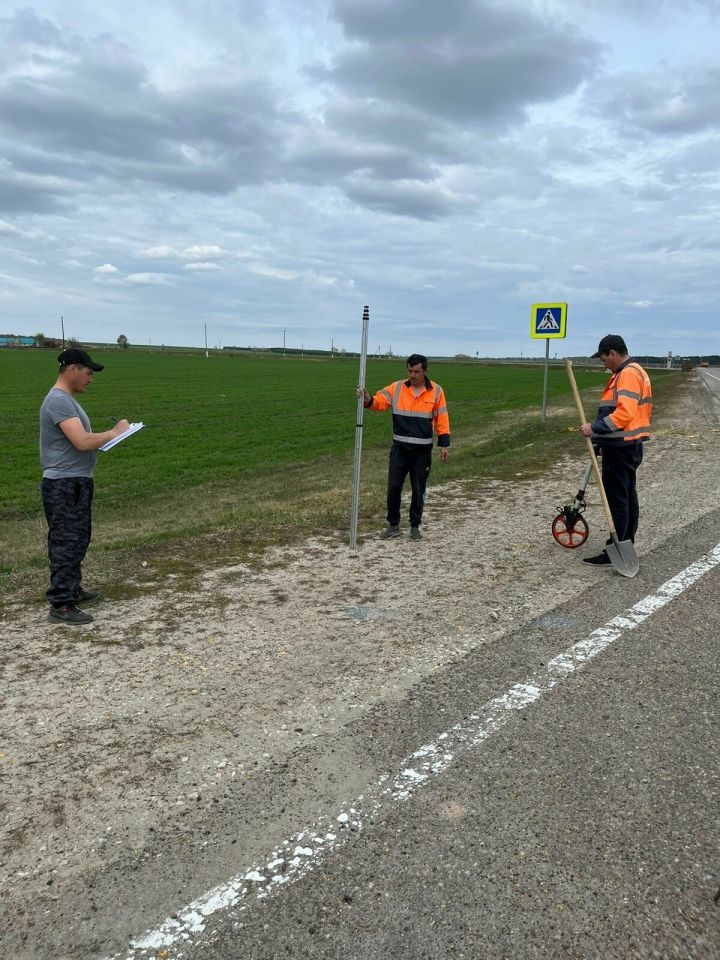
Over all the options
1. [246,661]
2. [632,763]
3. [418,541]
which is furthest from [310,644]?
[418,541]

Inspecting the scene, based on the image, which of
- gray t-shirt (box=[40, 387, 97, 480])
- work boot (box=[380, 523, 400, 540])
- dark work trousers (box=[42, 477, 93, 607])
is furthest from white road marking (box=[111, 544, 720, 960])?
gray t-shirt (box=[40, 387, 97, 480])

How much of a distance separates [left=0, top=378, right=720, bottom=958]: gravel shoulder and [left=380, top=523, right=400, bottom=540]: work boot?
173 millimetres

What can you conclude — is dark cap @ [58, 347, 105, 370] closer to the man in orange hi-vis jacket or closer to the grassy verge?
the grassy verge

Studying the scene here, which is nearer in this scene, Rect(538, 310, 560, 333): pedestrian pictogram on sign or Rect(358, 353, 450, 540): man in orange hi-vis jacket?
Rect(358, 353, 450, 540): man in orange hi-vis jacket

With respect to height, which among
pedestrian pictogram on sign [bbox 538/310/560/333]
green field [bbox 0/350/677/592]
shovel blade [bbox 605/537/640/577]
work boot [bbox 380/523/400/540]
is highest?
pedestrian pictogram on sign [bbox 538/310/560/333]

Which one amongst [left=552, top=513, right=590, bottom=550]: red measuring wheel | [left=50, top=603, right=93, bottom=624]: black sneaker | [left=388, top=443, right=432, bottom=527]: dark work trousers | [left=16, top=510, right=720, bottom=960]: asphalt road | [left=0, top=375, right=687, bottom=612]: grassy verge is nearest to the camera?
[left=16, top=510, right=720, bottom=960]: asphalt road

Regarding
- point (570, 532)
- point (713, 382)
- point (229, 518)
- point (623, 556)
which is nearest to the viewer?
point (623, 556)

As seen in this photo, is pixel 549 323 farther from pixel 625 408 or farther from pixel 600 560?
pixel 600 560

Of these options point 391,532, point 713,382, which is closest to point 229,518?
point 391,532

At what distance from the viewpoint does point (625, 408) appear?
6414 mm

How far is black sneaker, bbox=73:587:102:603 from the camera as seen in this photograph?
5469 millimetres

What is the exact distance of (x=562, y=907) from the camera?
2.51 m

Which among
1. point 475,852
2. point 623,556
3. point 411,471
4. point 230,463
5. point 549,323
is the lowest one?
point 230,463

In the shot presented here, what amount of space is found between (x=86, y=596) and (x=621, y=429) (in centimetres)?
486
